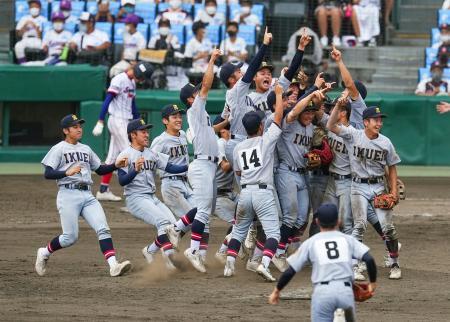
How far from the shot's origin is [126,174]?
11812 mm

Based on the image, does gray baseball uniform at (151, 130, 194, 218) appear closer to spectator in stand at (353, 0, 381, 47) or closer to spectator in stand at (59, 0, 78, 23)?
spectator in stand at (59, 0, 78, 23)

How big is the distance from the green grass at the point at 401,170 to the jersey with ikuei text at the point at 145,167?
8.12m

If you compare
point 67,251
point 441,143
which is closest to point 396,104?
point 441,143

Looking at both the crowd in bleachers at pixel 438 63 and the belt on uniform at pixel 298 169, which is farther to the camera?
the crowd in bleachers at pixel 438 63

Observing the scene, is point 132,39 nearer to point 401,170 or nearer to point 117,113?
point 117,113

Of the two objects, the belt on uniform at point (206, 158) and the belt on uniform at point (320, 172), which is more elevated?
the belt on uniform at point (206, 158)

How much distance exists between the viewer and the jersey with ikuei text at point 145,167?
12.0m

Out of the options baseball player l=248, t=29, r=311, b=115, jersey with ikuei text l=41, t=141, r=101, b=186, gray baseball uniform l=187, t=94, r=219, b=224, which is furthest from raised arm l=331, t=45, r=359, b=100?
jersey with ikuei text l=41, t=141, r=101, b=186

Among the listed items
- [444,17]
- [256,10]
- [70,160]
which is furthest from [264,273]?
[444,17]

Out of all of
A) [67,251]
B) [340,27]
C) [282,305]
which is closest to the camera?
[282,305]

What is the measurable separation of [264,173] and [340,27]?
12235 millimetres

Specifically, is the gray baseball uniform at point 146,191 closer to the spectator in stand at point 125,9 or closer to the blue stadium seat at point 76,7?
the spectator in stand at point 125,9

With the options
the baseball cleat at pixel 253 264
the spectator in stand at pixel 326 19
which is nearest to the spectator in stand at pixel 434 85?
the spectator in stand at pixel 326 19

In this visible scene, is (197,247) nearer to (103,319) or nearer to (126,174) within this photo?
(126,174)
